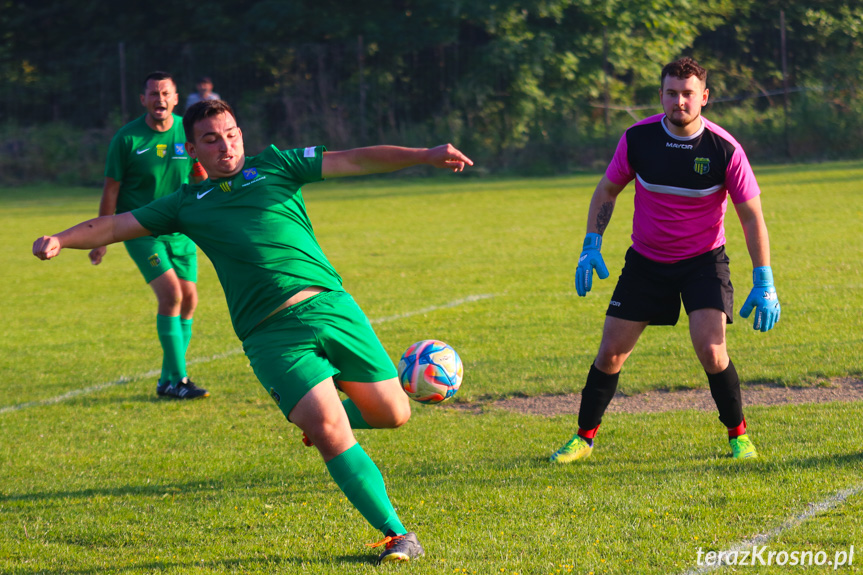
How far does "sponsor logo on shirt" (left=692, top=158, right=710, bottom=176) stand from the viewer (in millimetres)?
5066

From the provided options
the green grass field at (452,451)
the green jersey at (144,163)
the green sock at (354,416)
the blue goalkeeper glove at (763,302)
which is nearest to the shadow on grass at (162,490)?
the green grass field at (452,451)

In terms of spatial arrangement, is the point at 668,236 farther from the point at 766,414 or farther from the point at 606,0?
the point at 606,0

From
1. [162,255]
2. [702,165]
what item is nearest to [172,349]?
[162,255]

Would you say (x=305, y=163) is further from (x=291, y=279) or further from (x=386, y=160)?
(x=291, y=279)

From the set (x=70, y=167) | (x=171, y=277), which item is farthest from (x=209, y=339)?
(x=70, y=167)

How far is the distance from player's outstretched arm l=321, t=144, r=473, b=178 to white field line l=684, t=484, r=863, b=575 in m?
1.93

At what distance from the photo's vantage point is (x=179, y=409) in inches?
278

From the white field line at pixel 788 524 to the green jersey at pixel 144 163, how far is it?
5353 mm

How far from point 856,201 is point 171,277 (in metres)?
13.3

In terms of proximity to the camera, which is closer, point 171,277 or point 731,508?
point 731,508

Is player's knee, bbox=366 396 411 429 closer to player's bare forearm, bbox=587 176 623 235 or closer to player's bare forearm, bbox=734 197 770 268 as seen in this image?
player's bare forearm, bbox=587 176 623 235

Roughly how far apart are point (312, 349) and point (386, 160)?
887mm

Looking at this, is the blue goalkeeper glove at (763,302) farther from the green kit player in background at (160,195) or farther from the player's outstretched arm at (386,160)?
the green kit player in background at (160,195)

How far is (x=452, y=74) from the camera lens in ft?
97.9
